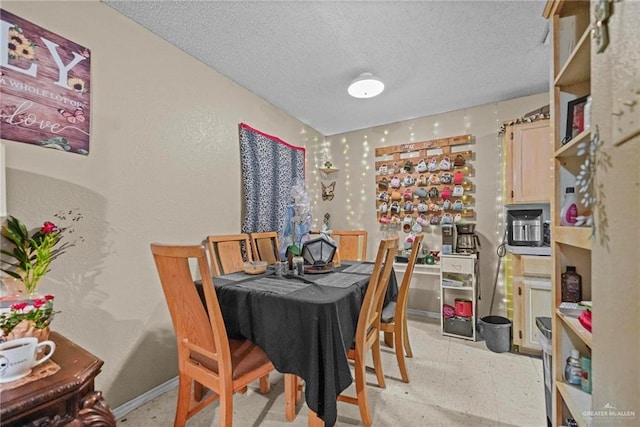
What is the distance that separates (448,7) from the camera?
1727 mm

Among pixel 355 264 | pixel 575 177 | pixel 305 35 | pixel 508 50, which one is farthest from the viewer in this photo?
pixel 355 264

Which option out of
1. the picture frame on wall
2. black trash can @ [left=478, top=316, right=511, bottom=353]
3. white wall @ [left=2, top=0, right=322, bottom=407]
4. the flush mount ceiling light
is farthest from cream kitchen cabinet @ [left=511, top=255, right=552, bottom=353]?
white wall @ [left=2, top=0, right=322, bottom=407]

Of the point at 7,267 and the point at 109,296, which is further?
the point at 109,296

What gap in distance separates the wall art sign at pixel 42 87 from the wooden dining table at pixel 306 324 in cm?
119

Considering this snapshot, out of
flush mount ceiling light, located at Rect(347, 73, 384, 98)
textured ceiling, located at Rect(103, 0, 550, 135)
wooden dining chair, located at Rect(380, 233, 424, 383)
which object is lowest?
wooden dining chair, located at Rect(380, 233, 424, 383)

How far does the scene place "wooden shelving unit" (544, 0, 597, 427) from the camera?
120 cm

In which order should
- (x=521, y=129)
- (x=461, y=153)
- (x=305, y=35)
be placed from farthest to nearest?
(x=461, y=153) < (x=521, y=129) < (x=305, y=35)

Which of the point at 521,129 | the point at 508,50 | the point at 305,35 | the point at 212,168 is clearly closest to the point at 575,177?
the point at 508,50

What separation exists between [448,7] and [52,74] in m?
2.30

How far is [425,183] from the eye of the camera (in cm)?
338

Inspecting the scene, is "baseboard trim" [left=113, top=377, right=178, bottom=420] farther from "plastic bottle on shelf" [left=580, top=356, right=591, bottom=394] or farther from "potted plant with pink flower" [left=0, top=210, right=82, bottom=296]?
"plastic bottle on shelf" [left=580, top=356, right=591, bottom=394]

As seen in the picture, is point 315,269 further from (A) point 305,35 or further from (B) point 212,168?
(A) point 305,35

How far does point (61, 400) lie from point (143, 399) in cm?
142

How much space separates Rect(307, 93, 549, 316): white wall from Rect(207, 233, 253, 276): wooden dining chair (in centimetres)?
160
